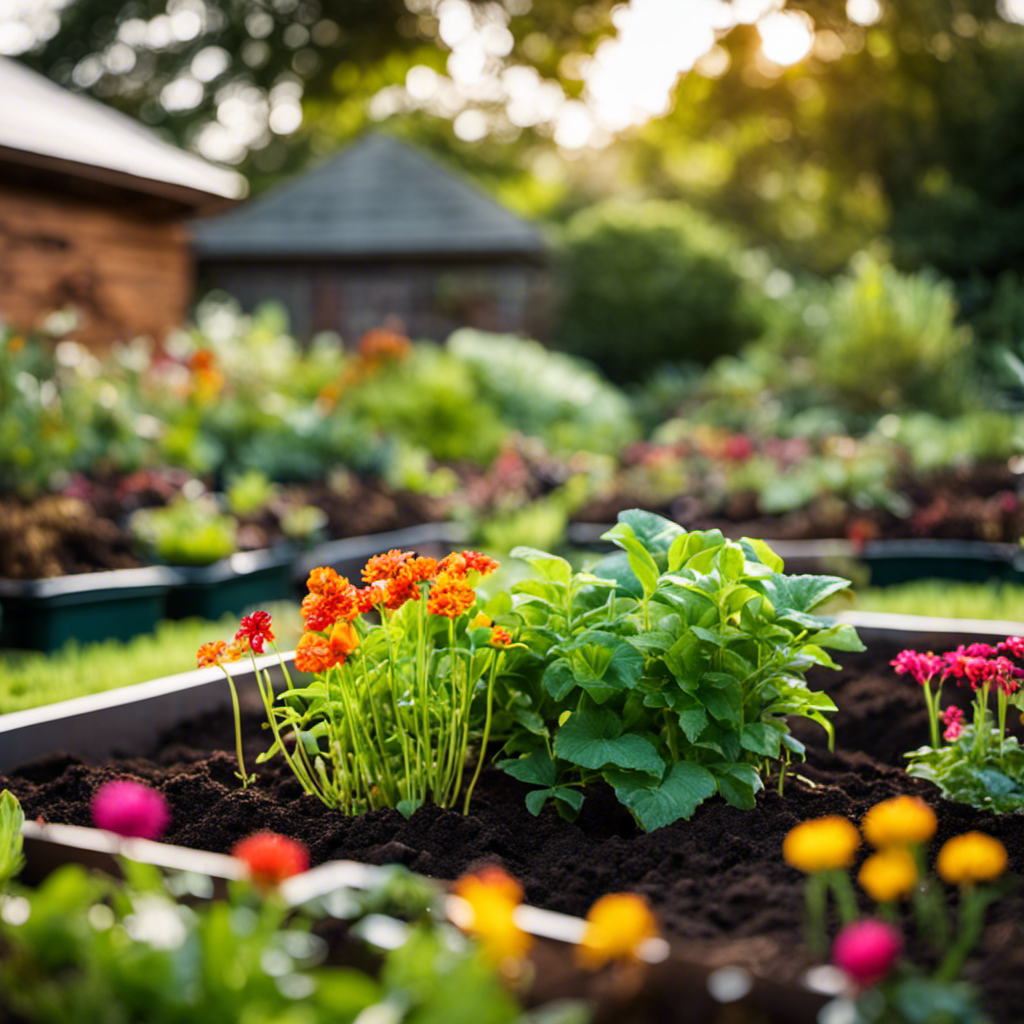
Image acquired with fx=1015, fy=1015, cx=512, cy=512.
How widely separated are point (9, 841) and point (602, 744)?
2.87 ft

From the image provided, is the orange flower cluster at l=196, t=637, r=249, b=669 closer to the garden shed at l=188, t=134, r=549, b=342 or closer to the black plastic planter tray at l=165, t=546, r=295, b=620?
the black plastic planter tray at l=165, t=546, r=295, b=620

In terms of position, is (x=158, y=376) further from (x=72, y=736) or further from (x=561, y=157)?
(x=561, y=157)

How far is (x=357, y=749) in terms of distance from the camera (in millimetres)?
1736

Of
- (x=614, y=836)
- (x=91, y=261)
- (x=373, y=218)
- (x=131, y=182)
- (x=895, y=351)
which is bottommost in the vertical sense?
(x=614, y=836)

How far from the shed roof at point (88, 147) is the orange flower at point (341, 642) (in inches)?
199

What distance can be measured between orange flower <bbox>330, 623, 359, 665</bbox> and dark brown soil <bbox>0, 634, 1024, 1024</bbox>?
0.92ft

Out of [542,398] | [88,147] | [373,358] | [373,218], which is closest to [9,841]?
[88,147]

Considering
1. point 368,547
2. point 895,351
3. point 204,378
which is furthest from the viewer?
point 895,351

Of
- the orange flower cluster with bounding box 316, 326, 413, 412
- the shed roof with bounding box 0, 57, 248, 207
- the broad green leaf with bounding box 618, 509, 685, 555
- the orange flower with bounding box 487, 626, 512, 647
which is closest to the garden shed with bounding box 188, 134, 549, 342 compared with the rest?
the shed roof with bounding box 0, 57, 248, 207

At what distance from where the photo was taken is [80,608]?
360cm

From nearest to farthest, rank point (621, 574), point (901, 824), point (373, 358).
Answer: point (901, 824)
point (621, 574)
point (373, 358)

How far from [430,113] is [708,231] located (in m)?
13.0

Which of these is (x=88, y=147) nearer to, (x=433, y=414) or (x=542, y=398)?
(x=433, y=414)

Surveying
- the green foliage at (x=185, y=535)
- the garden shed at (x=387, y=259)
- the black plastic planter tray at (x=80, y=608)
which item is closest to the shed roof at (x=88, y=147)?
the green foliage at (x=185, y=535)
